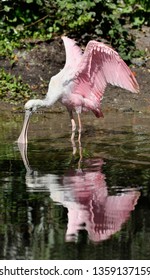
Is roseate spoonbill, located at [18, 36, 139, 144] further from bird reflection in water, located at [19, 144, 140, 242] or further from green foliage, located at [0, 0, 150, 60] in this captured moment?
green foliage, located at [0, 0, 150, 60]

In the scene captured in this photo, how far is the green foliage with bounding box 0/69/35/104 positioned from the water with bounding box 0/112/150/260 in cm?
176

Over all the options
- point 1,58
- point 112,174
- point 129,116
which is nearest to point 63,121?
point 129,116

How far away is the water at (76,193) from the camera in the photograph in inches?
245

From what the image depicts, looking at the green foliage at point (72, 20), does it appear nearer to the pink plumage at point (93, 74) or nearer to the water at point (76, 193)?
the pink plumage at point (93, 74)

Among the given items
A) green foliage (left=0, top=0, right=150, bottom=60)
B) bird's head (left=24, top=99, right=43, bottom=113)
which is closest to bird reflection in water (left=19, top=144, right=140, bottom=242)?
bird's head (left=24, top=99, right=43, bottom=113)

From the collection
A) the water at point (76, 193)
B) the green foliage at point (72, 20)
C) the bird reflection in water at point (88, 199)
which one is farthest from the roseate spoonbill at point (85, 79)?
the green foliage at point (72, 20)

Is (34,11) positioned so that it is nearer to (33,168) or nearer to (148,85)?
(148,85)

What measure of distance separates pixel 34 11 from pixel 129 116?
3.83 metres

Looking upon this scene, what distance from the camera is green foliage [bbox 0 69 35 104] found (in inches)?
537

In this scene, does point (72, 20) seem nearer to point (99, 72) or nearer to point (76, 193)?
point (99, 72)

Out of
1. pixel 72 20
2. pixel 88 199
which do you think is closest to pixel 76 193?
pixel 88 199

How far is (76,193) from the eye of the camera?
7.84 m

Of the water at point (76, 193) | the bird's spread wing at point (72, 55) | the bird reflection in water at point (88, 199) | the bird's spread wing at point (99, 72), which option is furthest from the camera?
the bird's spread wing at point (72, 55)
